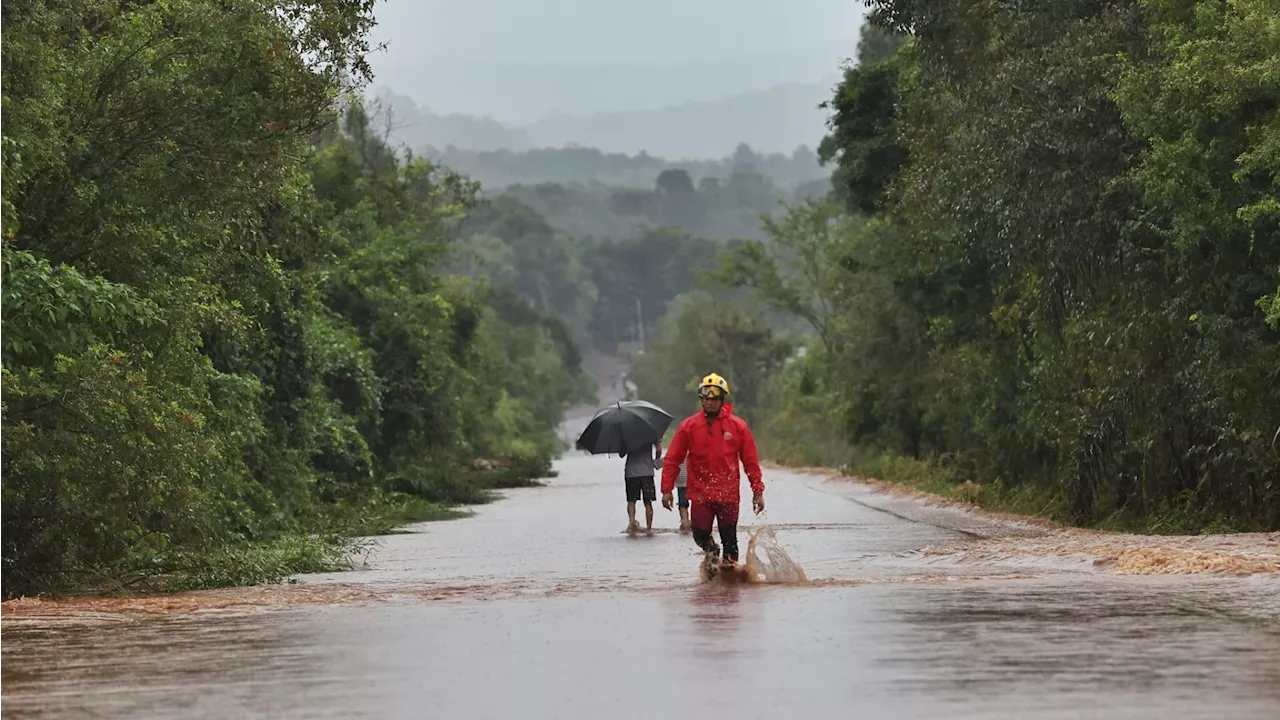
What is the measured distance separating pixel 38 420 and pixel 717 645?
8678 mm

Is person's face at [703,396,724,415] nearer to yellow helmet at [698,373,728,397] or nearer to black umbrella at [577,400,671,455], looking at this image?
yellow helmet at [698,373,728,397]

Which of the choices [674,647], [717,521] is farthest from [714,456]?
[674,647]

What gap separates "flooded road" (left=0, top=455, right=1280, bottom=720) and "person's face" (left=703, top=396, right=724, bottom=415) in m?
1.57

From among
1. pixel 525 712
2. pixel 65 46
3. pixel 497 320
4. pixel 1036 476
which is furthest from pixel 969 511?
pixel 497 320

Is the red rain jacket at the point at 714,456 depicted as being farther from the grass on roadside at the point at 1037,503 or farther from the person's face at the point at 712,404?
the grass on roadside at the point at 1037,503

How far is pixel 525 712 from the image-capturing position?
920cm

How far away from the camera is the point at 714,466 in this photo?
17391mm

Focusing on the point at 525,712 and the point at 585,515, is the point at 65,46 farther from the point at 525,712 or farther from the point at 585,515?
the point at 585,515

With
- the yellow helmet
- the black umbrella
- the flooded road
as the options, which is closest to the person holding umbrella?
the black umbrella

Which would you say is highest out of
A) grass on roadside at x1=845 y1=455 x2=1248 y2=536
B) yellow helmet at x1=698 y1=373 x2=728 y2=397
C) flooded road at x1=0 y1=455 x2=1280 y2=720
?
yellow helmet at x1=698 y1=373 x2=728 y2=397

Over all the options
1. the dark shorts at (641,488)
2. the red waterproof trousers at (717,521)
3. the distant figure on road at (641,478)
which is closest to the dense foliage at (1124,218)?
the distant figure on road at (641,478)

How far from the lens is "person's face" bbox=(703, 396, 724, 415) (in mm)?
17219

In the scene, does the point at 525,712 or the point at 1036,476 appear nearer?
the point at 525,712

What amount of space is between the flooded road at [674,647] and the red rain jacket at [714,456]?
0.92 metres
